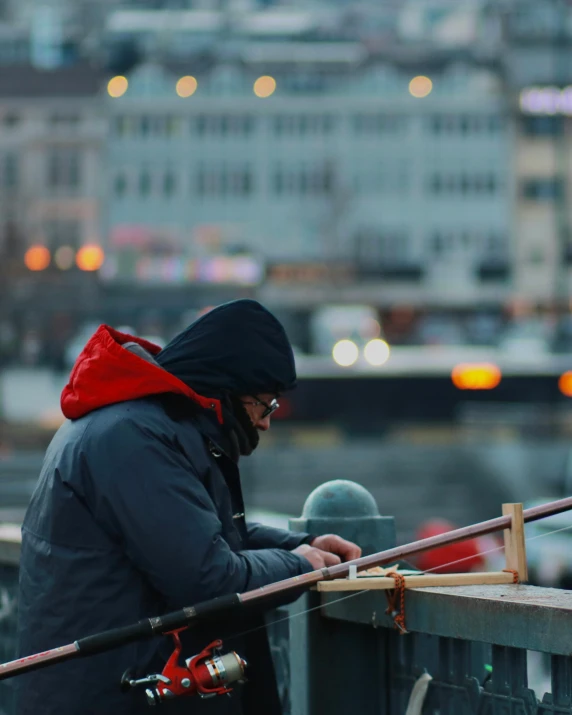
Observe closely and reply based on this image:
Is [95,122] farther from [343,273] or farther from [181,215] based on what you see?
[343,273]

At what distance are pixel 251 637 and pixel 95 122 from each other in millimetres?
83750

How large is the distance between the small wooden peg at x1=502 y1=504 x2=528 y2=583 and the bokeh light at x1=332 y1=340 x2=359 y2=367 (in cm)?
3164

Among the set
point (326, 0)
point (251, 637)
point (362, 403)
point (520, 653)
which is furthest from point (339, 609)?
point (326, 0)

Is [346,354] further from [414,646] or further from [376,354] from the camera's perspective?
[414,646]

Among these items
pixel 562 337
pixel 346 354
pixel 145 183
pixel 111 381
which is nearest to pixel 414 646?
pixel 111 381

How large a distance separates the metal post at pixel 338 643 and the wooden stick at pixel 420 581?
0.19m

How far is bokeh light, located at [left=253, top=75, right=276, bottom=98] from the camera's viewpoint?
87.3m

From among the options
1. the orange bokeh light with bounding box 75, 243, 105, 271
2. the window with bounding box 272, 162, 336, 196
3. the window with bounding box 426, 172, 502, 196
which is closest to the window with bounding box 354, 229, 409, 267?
the window with bounding box 272, 162, 336, 196

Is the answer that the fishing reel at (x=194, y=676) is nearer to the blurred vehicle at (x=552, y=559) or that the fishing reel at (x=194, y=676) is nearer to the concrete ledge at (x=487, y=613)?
the concrete ledge at (x=487, y=613)

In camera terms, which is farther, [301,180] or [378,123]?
[378,123]

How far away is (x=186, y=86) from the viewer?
8862 cm

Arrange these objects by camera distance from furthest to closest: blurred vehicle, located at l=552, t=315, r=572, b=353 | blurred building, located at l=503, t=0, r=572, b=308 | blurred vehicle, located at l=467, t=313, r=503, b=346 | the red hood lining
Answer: blurred building, located at l=503, t=0, r=572, b=308 → blurred vehicle, located at l=467, t=313, r=503, b=346 → blurred vehicle, located at l=552, t=315, r=572, b=353 → the red hood lining

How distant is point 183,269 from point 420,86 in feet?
75.5

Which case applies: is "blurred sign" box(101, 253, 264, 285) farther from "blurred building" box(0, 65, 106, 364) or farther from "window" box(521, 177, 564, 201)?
"window" box(521, 177, 564, 201)
